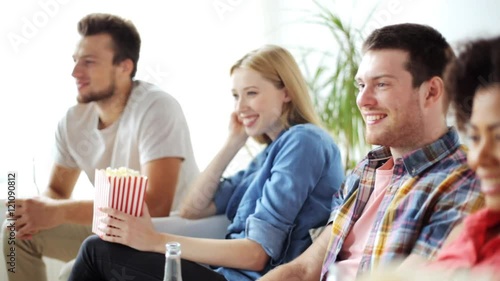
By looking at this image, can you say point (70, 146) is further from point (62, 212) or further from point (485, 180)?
point (485, 180)

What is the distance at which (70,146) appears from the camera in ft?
9.28

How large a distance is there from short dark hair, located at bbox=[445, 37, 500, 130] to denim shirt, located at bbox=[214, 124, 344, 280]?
30.8 inches

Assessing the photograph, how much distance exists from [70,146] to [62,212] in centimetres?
25

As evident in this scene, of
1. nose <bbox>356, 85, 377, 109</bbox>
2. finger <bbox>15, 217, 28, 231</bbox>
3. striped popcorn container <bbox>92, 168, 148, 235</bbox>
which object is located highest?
nose <bbox>356, 85, 377, 109</bbox>

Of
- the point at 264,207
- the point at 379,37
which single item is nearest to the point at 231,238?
the point at 264,207

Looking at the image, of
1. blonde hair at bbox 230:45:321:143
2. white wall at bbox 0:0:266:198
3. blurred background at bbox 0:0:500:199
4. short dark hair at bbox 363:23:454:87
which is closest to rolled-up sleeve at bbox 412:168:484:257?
short dark hair at bbox 363:23:454:87

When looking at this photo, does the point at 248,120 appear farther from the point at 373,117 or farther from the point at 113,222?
the point at 373,117

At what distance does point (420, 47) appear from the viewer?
1681 mm

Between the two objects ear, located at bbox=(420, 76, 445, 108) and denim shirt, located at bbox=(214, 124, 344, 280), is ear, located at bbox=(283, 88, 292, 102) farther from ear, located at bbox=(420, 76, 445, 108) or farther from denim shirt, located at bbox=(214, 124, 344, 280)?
ear, located at bbox=(420, 76, 445, 108)

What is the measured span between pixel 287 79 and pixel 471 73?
1.05 meters

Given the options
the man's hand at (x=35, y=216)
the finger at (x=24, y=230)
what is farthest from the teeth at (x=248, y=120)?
the finger at (x=24, y=230)

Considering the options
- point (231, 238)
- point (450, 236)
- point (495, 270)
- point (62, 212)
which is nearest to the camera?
point (495, 270)

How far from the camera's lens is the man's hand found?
2.75 metres

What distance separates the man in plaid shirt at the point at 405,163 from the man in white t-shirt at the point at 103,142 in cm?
96
